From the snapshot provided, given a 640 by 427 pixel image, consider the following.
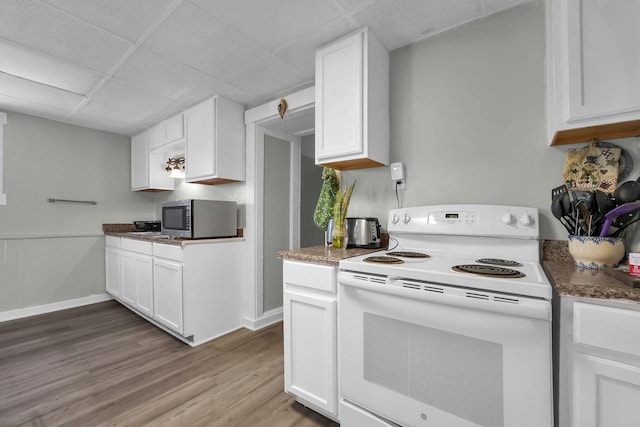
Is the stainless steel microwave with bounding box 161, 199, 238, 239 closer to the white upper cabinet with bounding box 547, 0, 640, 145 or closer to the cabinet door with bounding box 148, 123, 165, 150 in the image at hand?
the cabinet door with bounding box 148, 123, 165, 150

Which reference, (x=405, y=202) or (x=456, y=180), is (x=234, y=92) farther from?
(x=456, y=180)

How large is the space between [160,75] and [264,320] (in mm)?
2318

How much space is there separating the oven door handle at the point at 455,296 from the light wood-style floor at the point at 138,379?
88cm

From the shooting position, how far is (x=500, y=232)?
137 centimetres

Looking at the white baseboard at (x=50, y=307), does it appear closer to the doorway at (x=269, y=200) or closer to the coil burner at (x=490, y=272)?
→ the doorway at (x=269, y=200)

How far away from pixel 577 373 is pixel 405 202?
3.68 feet

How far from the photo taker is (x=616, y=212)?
1.03 meters

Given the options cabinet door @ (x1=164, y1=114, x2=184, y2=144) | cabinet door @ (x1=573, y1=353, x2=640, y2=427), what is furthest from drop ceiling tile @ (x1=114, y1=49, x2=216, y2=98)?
cabinet door @ (x1=573, y1=353, x2=640, y2=427)

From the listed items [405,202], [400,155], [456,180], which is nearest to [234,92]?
[400,155]

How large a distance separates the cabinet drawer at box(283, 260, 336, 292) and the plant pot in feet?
3.33

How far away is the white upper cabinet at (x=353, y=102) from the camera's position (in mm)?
1618

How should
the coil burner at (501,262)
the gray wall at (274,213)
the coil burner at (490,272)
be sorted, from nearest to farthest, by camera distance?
the coil burner at (490,272), the coil burner at (501,262), the gray wall at (274,213)

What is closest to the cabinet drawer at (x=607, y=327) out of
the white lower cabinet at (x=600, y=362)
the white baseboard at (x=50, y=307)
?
the white lower cabinet at (x=600, y=362)

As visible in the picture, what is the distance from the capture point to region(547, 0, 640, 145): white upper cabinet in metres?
0.99
